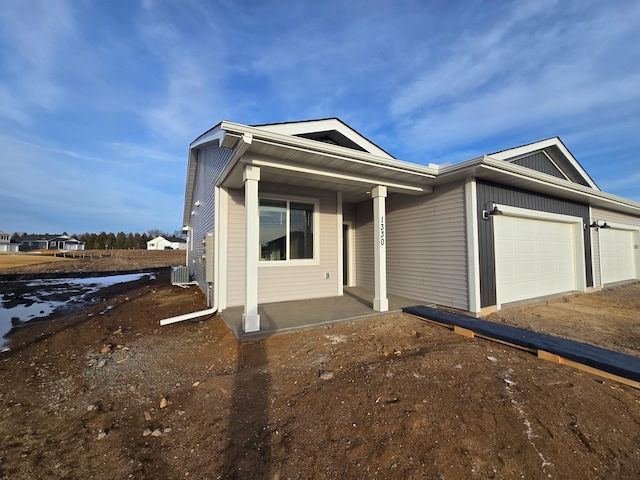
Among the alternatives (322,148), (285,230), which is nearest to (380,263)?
(285,230)

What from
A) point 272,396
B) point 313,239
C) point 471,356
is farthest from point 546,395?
point 313,239

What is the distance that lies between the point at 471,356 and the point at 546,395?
2.85 feet

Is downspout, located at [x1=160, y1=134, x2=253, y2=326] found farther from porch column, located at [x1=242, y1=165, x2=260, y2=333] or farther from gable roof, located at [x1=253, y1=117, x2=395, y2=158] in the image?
gable roof, located at [x1=253, y1=117, x2=395, y2=158]

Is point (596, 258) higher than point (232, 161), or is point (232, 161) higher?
point (232, 161)

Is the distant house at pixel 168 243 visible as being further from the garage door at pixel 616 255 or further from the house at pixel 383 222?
the garage door at pixel 616 255

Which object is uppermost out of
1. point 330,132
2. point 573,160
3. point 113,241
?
point 330,132

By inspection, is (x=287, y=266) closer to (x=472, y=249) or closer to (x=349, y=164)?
(x=349, y=164)

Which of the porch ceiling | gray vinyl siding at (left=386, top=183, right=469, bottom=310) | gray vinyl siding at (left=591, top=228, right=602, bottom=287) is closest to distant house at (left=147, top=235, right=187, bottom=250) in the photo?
gray vinyl siding at (left=386, top=183, right=469, bottom=310)

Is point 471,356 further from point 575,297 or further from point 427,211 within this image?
point 575,297

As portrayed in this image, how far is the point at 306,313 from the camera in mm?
5379

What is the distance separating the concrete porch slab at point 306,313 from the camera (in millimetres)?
4500

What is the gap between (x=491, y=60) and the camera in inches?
300

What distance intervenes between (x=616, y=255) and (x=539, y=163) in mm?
6113

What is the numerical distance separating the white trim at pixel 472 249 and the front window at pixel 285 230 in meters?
3.64
